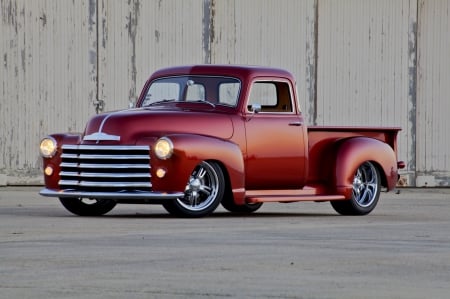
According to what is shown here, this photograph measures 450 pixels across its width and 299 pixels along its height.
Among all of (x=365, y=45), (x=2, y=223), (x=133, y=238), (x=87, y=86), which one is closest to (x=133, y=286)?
(x=133, y=238)

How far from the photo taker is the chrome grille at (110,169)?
44.9 feet

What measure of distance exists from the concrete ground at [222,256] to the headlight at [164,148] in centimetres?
63

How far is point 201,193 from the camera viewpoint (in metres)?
14.1

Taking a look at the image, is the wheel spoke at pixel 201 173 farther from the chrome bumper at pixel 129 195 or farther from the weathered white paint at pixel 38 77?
the weathered white paint at pixel 38 77

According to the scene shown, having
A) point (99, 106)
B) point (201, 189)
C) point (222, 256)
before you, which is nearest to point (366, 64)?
point (99, 106)

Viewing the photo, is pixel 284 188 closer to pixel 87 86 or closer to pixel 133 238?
pixel 133 238

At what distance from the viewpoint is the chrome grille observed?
13695 millimetres

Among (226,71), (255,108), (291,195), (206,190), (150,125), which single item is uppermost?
(226,71)

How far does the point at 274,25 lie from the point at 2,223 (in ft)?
42.6

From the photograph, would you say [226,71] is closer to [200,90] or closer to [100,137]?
[200,90]

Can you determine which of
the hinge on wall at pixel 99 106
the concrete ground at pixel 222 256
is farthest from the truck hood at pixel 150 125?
the hinge on wall at pixel 99 106

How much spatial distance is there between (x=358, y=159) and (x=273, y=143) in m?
1.26

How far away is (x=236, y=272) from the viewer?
27.6 feet

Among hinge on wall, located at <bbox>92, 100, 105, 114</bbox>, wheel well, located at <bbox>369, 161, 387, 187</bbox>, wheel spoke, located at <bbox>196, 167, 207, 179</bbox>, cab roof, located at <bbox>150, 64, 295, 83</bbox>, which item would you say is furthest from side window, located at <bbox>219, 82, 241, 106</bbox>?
hinge on wall, located at <bbox>92, 100, 105, 114</bbox>
